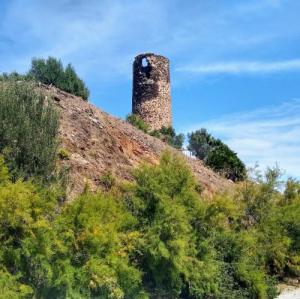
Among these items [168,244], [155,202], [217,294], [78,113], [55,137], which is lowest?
[217,294]

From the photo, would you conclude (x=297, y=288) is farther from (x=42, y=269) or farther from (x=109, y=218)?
(x=42, y=269)

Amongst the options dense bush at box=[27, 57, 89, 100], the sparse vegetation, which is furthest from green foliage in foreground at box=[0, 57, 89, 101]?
the sparse vegetation

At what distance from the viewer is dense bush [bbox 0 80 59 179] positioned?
20.5 metres

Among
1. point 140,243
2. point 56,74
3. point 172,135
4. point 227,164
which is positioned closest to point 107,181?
point 140,243

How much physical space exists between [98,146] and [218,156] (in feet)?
54.8

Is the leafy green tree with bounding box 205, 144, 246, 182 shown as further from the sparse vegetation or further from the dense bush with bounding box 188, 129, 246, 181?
the sparse vegetation

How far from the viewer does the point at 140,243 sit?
1956cm

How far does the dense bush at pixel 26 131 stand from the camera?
20.5 m

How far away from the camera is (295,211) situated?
3091 cm

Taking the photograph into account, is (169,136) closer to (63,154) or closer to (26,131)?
(63,154)

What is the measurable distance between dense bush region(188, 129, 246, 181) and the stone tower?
321 cm

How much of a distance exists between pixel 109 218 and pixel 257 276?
901cm

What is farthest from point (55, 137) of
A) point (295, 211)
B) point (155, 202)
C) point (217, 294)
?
point (295, 211)

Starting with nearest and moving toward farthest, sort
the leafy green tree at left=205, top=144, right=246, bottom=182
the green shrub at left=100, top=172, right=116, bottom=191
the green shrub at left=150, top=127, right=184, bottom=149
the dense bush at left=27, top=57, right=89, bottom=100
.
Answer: the green shrub at left=100, top=172, right=116, bottom=191 → the dense bush at left=27, top=57, right=89, bottom=100 → the leafy green tree at left=205, top=144, right=246, bottom=182 → the green shrub at left=150, top=127, right=184, bottom=149
